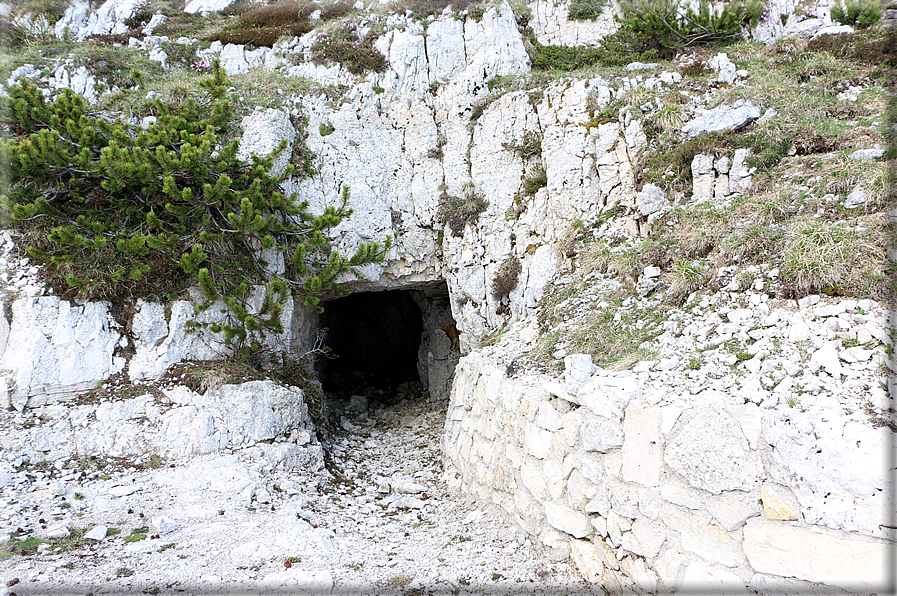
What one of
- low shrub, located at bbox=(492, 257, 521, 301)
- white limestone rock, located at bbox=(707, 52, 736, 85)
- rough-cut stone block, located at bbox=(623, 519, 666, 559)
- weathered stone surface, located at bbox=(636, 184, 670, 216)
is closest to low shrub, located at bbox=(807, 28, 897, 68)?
white limestone rock, located at bbox=(707, 52, 736, 85)

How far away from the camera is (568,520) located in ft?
17.7

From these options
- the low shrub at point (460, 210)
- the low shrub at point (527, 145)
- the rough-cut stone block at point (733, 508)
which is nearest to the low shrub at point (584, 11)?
the low shrub at point (527, 145)

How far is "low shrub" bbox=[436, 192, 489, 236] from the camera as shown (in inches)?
446

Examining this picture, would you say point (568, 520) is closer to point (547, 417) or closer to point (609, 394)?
point (547, 417)

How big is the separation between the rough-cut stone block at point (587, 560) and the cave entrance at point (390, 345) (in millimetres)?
8504

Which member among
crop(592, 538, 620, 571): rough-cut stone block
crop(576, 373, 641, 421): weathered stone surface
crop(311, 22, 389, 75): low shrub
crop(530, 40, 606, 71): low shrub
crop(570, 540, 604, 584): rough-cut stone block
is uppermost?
crop(311, 22, 389, 75): low shrub

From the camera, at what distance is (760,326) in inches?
191

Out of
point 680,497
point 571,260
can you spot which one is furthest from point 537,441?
point 571,260

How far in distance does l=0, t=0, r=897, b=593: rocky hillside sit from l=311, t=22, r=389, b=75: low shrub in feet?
0.30

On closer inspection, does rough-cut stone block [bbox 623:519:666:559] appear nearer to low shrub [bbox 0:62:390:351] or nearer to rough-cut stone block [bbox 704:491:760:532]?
rough-cut stone block [bbox 704:491:760:532]

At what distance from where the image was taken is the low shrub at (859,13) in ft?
34.7

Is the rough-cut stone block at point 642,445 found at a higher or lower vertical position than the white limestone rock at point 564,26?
lower

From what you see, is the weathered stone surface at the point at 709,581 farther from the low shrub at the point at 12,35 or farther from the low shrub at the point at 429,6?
the low shrub at the point at 12,35

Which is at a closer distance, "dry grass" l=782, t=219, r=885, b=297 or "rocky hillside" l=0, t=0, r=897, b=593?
"rocky hillside" l=0, t=0, r=897, b=593
